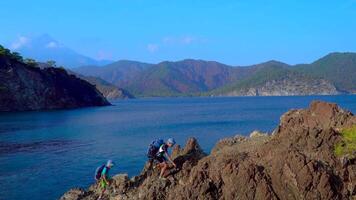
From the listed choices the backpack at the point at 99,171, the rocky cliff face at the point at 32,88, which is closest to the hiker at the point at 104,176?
the backpack at the point at 99,171

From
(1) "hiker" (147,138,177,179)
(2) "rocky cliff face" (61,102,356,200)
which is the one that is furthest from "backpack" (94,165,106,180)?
(1) "hiker" (147,138,177,179)

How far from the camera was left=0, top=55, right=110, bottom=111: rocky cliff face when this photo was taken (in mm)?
151875

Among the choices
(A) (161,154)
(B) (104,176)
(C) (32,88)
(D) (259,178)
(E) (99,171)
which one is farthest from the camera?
(C) (32,88)

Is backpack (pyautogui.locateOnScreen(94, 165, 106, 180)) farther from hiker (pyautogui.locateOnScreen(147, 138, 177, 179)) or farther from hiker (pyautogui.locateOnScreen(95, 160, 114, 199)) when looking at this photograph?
hiker (pyautogui.locateOnScreen(147, 138, 177, 179))

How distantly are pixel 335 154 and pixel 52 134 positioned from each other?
63373 mm

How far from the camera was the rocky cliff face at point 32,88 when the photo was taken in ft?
498

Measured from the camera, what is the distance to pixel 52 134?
80.5m

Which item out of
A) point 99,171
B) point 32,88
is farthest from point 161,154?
point 32,88

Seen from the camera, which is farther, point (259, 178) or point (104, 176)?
point (104, 176)

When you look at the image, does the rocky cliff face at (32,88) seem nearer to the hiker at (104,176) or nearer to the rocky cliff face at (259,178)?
the hiker at (104,176)

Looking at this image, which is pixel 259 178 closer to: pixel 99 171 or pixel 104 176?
pixel 104 176

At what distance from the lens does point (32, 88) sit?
162 meters

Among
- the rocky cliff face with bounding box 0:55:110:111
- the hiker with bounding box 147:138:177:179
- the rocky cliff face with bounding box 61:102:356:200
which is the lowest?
the rocky cliff face with bounding box 61:102:356:200

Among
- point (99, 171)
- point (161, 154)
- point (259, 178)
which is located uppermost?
point (161, 154)
